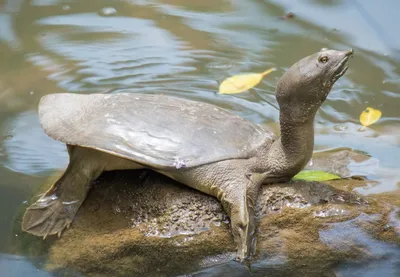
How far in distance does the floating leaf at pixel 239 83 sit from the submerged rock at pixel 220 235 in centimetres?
148

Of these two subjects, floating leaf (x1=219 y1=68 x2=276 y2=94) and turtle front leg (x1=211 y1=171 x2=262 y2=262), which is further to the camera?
floating leaf (x1=219 y1=68 x2=276 y2=94)

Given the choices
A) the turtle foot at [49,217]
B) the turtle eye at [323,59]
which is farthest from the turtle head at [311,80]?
the turtle foot at [49,217]

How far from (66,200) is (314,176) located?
44.8 inches

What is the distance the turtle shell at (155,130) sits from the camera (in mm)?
2416

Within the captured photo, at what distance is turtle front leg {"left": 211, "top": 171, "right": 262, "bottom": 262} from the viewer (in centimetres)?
229

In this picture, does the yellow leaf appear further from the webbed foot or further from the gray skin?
the webbed foot

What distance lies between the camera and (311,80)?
7.46ft

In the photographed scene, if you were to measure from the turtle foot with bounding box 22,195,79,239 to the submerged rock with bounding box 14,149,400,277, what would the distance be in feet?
0.19

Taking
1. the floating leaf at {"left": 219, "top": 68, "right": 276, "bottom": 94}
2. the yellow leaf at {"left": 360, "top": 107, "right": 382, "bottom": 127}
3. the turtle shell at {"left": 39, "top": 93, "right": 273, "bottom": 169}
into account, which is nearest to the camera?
the turtle shell at {"left": 39, "top": 93, "right": 273, "bottom": 169}

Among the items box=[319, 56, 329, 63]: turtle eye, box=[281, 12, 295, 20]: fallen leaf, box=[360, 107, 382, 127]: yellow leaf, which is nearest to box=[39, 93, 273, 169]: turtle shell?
box=[319, 56, 329, 63]: turtle eye

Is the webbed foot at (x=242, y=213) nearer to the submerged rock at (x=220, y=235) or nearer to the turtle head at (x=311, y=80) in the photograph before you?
the submerged rock at (x=220, y=235)

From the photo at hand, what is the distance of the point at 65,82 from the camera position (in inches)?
A: 162

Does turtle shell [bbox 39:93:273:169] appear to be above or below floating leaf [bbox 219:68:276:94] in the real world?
above

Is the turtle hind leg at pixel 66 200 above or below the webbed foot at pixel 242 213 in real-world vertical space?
below
